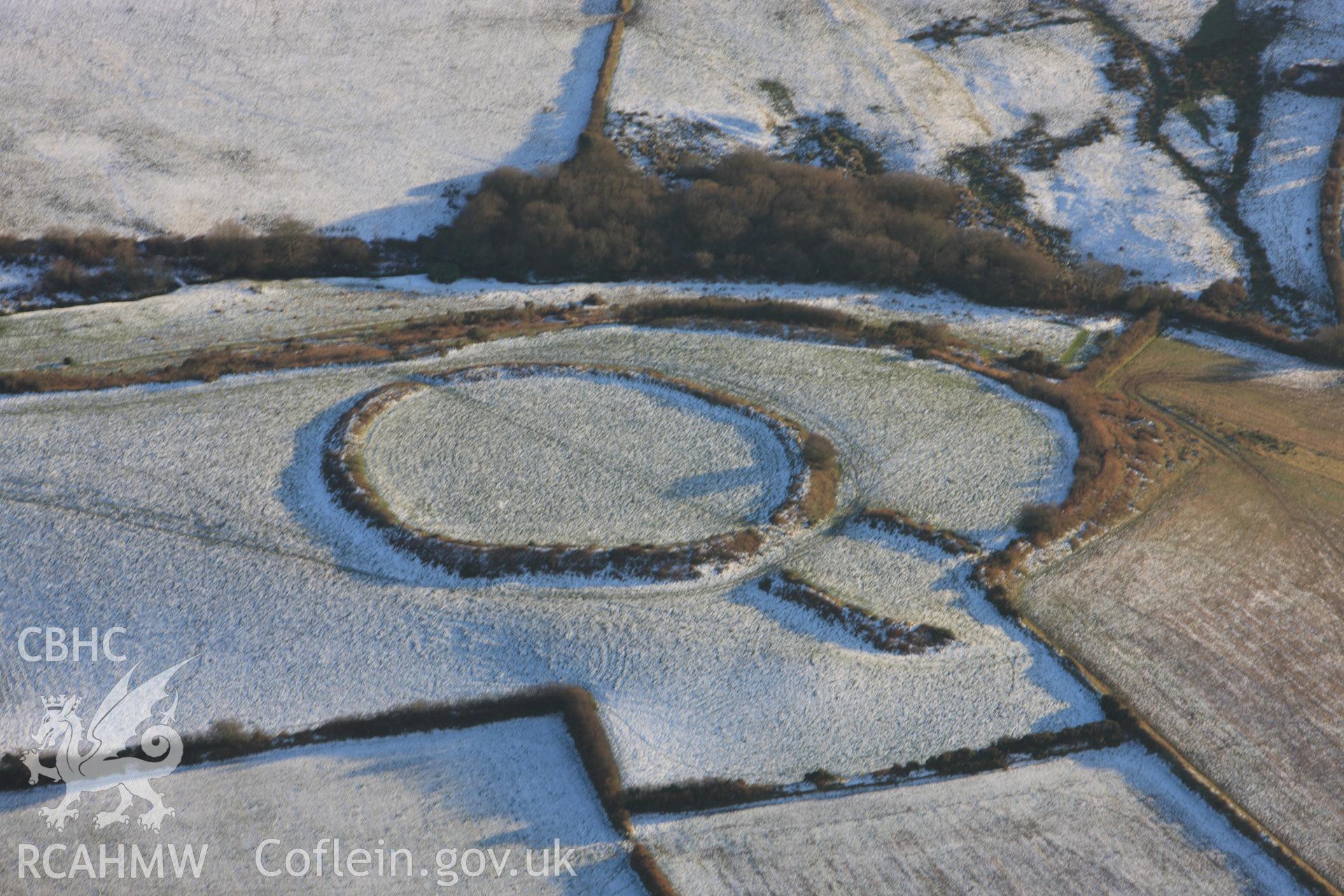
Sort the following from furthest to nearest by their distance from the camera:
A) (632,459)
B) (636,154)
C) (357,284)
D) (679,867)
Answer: (636,154)
(357,284)
(632,459)
(679,867)

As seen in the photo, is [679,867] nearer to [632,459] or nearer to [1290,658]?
[632,459]

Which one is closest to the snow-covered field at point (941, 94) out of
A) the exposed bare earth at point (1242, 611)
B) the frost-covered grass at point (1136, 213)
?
the frost-covered grass at point (1136, 213)

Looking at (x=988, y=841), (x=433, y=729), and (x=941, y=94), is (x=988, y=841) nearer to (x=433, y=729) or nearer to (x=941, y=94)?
(x=433, y=729)

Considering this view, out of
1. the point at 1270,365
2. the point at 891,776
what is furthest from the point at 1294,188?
the point at 891,776

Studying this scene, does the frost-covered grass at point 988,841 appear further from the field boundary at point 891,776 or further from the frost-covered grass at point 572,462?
the frost-covered grass at point 572,462

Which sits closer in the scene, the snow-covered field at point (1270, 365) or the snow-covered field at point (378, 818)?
the snow-covered field at point (378, 818)

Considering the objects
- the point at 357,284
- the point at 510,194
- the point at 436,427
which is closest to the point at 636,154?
the point at 510,194

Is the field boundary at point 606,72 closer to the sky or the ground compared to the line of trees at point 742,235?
closer to the sky
